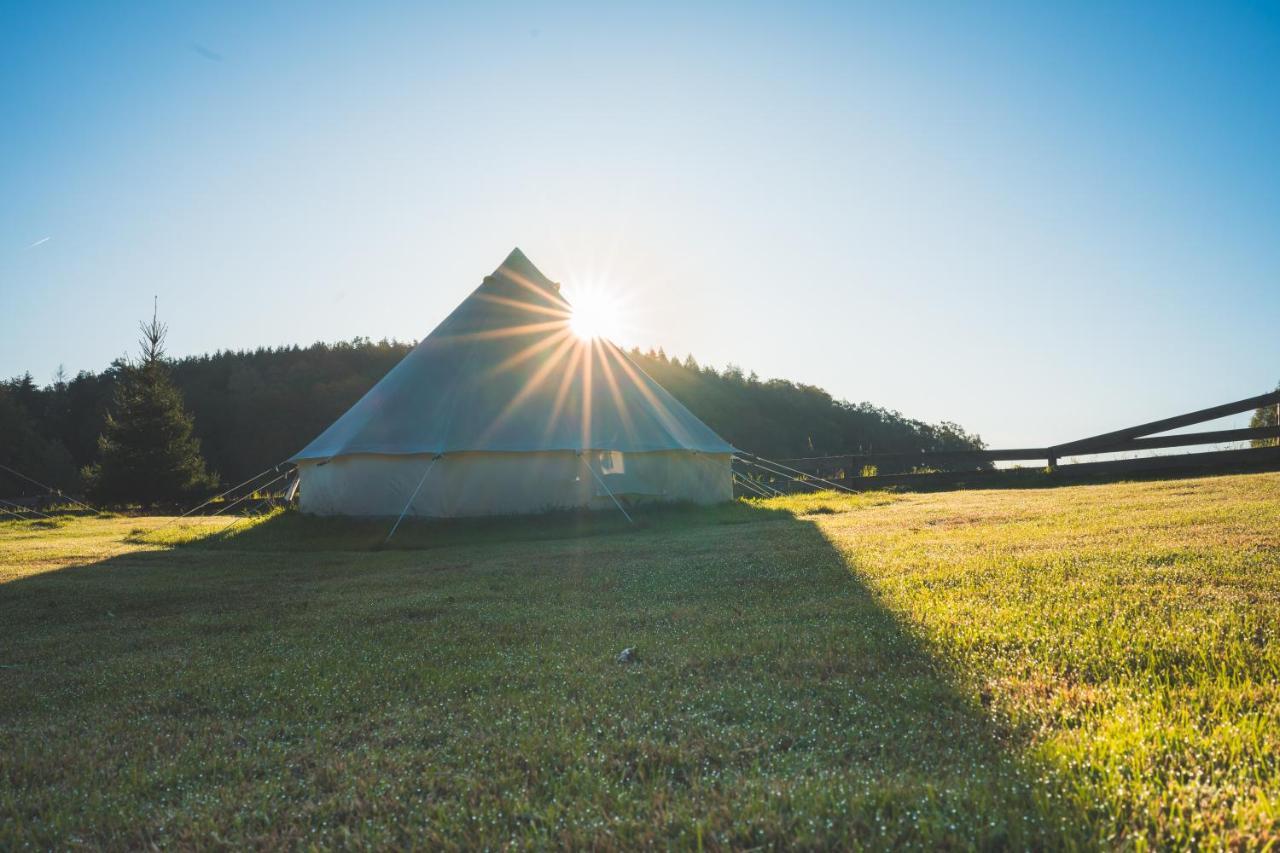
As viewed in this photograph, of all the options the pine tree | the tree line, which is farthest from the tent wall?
the tree line

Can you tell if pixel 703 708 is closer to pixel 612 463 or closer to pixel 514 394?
pixel 612 463

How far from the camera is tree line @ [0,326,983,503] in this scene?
4294 cm

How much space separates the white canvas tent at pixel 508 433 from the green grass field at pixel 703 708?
6.73 meters

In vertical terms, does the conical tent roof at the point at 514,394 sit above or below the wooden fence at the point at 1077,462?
above

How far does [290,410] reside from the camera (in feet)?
166

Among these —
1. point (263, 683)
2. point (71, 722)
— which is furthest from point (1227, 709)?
point (71, 722)

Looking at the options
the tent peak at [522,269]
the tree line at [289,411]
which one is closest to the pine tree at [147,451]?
the tree line at [289,411]

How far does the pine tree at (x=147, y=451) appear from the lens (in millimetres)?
25625

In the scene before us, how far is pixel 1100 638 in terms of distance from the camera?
2.95 meters

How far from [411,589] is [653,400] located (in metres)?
9.56

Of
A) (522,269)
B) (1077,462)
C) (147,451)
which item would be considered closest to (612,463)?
(522,269)

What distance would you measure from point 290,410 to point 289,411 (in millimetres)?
95

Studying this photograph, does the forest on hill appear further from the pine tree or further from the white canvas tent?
the white canvas tent

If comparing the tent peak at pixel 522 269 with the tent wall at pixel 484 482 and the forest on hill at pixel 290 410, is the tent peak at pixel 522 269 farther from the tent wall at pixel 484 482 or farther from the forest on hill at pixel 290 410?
the forest on hill at pixel 290 410
